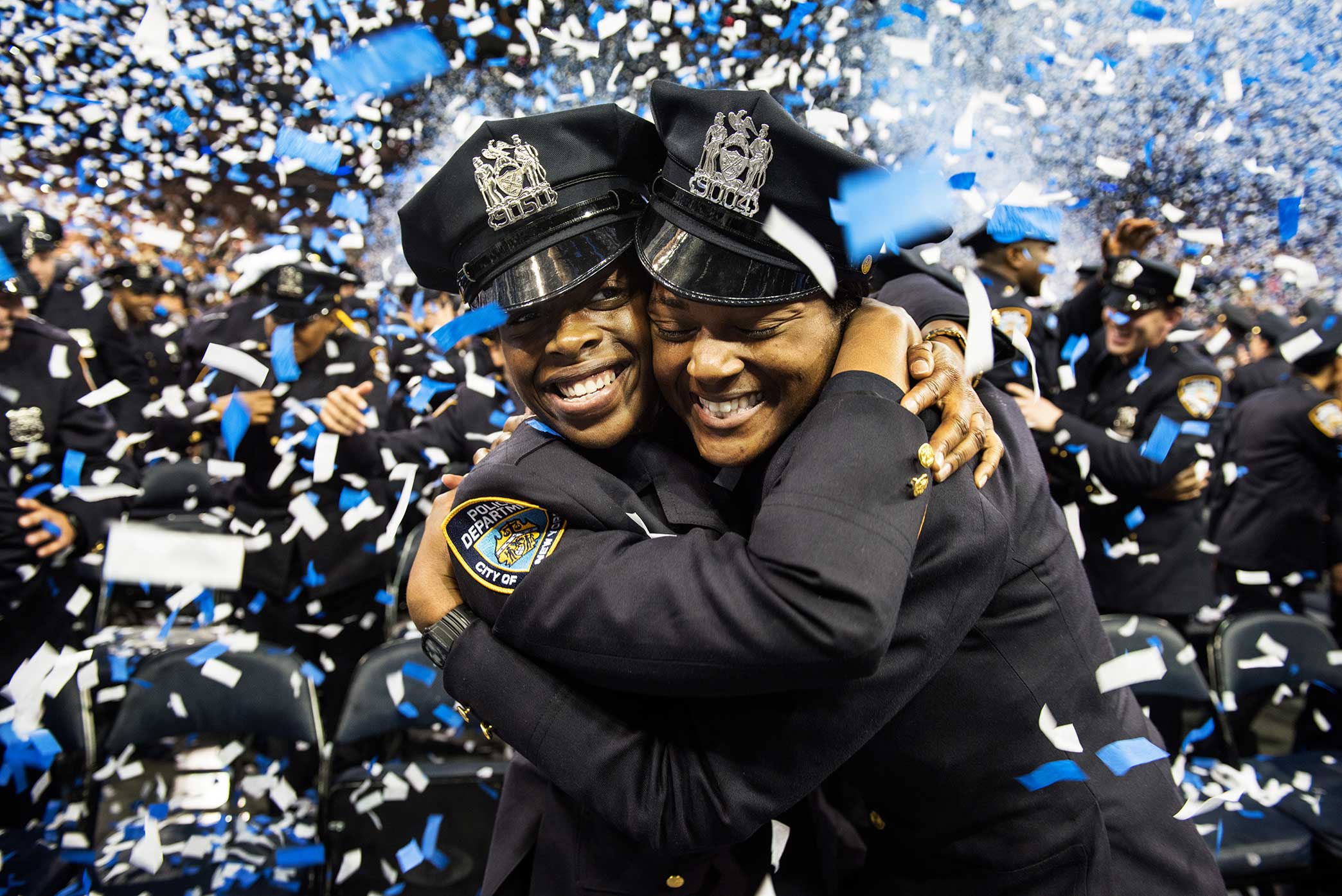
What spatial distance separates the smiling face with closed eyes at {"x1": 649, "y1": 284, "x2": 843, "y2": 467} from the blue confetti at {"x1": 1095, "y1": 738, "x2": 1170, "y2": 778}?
0.96 metres

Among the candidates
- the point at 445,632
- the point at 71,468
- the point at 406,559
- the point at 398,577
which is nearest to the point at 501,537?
the point at 445,632

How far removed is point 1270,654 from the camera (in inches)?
150

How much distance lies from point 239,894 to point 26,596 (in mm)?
2583

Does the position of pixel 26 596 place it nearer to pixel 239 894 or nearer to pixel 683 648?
pixel 239 894

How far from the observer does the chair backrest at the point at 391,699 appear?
3.32 m

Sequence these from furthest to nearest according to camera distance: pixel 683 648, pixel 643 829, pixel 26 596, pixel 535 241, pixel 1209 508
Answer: pixel 1209 508 → pixel 26 596 → pixel 535 241 → pixel 643 829 → pixel 683 648

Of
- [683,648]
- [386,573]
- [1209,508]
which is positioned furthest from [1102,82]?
[683,648]

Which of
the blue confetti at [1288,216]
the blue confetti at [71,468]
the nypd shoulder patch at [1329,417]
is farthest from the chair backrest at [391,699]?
the nypd shoulder patch at [1329,417]

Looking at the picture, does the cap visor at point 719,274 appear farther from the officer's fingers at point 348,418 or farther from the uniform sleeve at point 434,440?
the uniform sleeve at point 434,440

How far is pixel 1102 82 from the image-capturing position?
8359 millimetres

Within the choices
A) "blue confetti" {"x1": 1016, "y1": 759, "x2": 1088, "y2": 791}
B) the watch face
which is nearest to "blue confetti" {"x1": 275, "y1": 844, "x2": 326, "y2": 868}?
the watch face

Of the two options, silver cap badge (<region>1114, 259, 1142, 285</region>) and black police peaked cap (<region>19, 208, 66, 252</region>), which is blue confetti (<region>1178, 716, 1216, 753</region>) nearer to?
silver cap badge (<region>1114, 259, 1142, 285</region>)

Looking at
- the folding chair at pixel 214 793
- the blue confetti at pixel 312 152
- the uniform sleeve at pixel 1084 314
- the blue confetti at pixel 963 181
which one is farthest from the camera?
the uniform sleeve at pixel 1084 314

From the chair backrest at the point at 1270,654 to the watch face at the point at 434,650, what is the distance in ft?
11.8
